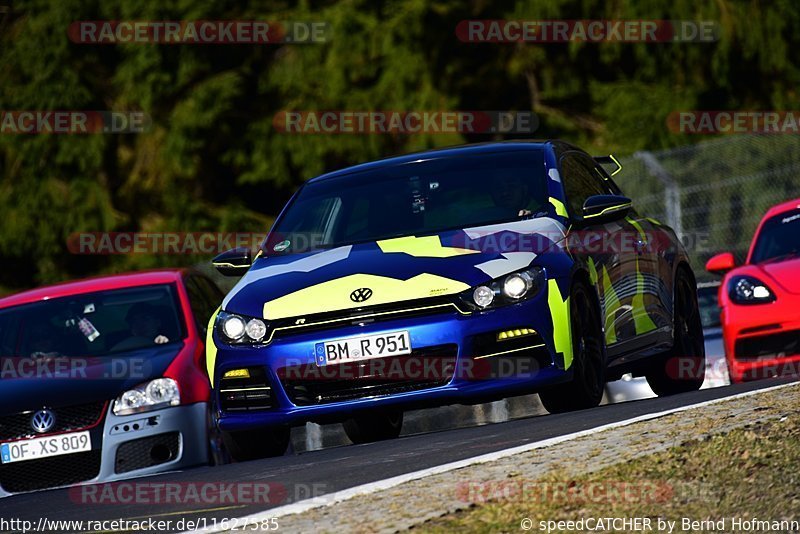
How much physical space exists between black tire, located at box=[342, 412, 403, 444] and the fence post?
501 centimetres

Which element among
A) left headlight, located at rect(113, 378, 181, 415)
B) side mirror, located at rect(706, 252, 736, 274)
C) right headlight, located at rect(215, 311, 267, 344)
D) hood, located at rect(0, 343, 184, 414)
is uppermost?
side mirror, located at rect(706, 252, 736, 274)

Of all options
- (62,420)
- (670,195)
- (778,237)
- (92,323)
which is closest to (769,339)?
(778,237)

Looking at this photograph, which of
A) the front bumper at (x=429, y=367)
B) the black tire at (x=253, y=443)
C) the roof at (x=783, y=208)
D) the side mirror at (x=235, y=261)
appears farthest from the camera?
the roof at (x=783, y=208)

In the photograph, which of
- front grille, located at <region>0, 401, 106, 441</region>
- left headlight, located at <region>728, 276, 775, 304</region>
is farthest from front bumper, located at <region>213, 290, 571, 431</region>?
left headlight, located at <region>728, 276, 775, 304</region>

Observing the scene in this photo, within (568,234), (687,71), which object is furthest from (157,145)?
(568,234)

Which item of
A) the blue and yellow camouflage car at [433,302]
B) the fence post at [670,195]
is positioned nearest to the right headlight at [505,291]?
the blue and yellow camouflage car at [433,302]

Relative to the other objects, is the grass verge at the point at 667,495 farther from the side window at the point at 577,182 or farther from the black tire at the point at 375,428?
the black tire at the point at 375,428

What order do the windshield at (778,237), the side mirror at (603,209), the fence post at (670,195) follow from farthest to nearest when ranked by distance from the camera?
1. the fence post at (670,195)
2. the windshield at (778,237)
3. the side mirror at (603,209)

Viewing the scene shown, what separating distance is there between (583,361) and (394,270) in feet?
3.55

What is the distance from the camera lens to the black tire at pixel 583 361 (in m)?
8.30

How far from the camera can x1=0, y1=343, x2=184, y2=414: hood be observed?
9.68 metres

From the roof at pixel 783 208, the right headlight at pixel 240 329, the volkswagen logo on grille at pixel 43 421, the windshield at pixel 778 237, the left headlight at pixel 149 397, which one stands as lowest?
the volkswagen logo on grille at pixel 43 421

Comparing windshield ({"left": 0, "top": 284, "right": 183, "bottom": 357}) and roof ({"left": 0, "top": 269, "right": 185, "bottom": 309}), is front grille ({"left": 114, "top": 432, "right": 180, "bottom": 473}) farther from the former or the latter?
roof ({"left": 0, "top": 269, "right": 185, "bottom": 309})

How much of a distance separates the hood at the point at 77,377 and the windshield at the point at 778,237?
4517mm
